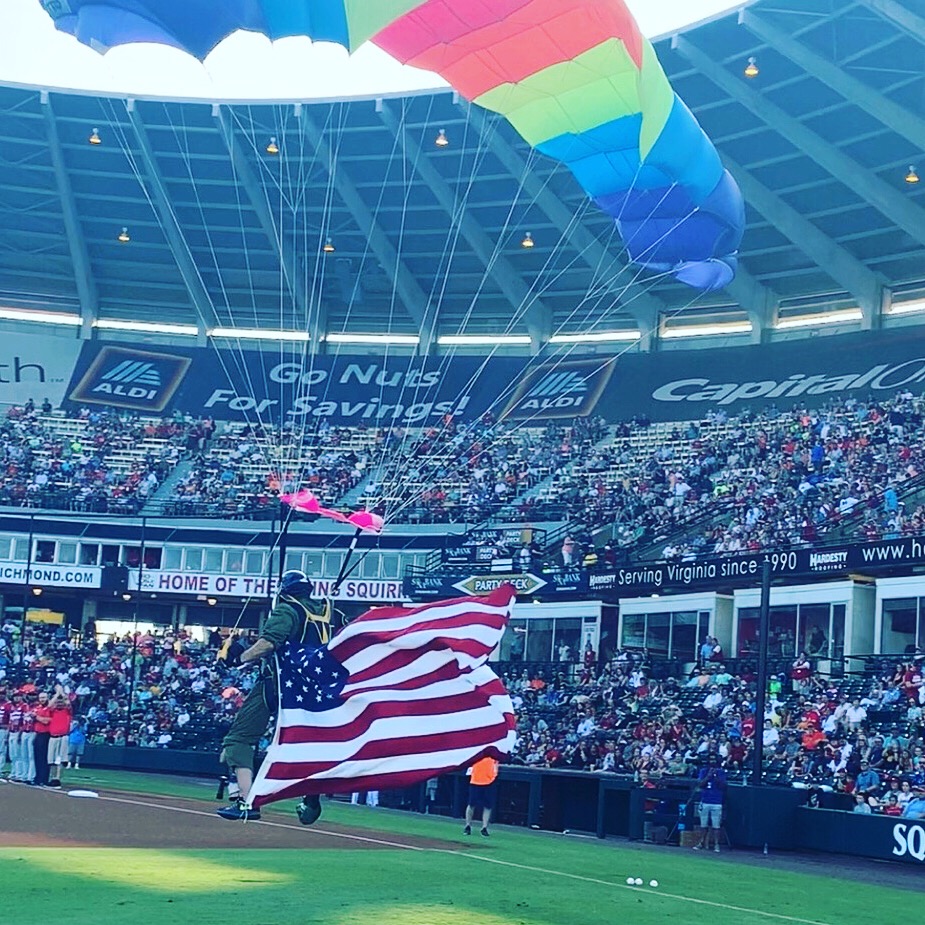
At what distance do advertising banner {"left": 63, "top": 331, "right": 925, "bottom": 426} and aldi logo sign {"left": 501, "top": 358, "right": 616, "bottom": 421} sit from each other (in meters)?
0.04

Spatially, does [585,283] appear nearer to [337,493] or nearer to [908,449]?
[337,493]

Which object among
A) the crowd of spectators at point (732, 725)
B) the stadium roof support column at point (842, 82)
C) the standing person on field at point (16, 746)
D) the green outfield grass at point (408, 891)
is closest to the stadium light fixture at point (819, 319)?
the stadium roof support column at point (842, 82)

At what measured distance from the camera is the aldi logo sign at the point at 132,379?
48.5 m

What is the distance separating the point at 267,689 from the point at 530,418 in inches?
1381

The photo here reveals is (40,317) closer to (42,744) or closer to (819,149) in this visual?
(819,149)

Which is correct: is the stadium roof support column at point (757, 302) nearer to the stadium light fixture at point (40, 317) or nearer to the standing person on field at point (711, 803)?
the stadium light fixture at point (40, 317)

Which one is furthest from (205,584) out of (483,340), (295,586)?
Result: (295,586)

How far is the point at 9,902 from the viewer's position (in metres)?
8.11

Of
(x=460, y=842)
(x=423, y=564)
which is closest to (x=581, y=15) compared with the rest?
(x=460, y=842)

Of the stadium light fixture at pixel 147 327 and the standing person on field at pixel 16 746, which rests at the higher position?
the stadium light fixture at pixel 147 327

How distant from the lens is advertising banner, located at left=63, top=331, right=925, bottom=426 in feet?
135

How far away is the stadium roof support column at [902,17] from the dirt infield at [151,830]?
2150 centimetres

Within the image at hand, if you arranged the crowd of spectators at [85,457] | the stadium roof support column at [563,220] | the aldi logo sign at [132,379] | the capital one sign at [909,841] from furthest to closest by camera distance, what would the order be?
1. the aldi logo sign at [132,379]
2. the crowd of spectators at [85,457]
3. the stadium roof support column at [563,220]
4. the capital one sign at [909,841]

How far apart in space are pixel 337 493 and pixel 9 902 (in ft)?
118
